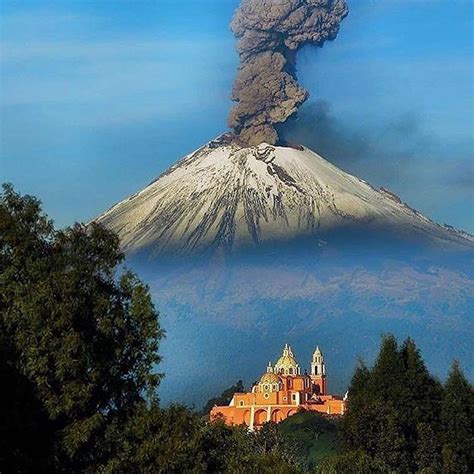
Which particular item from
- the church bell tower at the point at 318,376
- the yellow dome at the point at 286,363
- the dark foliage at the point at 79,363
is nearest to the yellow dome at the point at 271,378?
the church bell tower at the point at 318,376

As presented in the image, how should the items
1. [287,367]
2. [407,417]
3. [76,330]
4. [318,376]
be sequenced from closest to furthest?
[76,330], [407,417], [287,367], [318,376]

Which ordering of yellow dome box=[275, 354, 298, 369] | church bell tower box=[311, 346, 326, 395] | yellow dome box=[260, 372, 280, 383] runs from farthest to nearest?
yellow dome box=[275, 354, 298, 369]
church bell tower box=[311, 346, 326, 395]
yellow dome box=[260, 372, 280, 383]

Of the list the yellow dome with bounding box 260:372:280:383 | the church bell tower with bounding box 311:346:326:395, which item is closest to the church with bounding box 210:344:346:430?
the yellow dome with bounding box 260:372:280:383

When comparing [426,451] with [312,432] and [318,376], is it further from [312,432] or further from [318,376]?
[318,376]

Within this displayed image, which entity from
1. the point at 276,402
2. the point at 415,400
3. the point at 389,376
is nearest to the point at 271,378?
the point at 276,402

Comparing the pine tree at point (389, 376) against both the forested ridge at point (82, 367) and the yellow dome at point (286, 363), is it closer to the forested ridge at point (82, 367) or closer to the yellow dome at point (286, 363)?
the forested ridge at point (82, 367)

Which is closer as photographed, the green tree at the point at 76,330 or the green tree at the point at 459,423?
the green tree at the point at 76,330

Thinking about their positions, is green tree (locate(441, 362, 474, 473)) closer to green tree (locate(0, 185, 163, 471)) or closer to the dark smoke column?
green tree (locate(0, 185, 163, 471))
